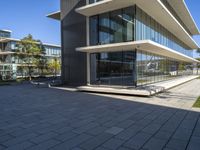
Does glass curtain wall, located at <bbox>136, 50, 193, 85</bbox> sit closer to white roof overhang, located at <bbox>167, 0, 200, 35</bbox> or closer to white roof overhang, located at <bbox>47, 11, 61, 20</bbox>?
white roof overhang, located at <bbox>167, 0, 200, 35</bbox>

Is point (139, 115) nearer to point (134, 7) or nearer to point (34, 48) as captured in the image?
point (134, 7)

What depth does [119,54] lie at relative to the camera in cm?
1427

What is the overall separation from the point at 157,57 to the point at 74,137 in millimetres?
15215

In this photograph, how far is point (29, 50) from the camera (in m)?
26.1

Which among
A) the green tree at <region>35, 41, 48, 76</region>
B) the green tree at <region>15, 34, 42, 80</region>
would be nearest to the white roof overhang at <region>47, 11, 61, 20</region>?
the green tree at <region>15, 34, 42, 80</region>

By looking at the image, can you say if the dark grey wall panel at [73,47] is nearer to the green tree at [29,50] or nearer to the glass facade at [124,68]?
the glass facade at [124,68]

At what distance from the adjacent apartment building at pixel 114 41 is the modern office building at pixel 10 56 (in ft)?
44.6

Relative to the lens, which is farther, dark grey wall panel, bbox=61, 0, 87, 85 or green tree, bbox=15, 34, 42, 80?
green tree, bbox=15, 34, 42, 80

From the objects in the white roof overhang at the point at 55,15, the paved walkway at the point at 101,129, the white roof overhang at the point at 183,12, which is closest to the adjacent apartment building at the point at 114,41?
the white roof overhang at the point at 55,15

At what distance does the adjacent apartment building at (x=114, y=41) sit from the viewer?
43.1ft

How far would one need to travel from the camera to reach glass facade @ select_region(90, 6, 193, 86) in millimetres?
13195

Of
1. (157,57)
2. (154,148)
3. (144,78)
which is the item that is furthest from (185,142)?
(157,57)

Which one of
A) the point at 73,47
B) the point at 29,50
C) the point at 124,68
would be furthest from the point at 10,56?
the point at 124,68

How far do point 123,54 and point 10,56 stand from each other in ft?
102
